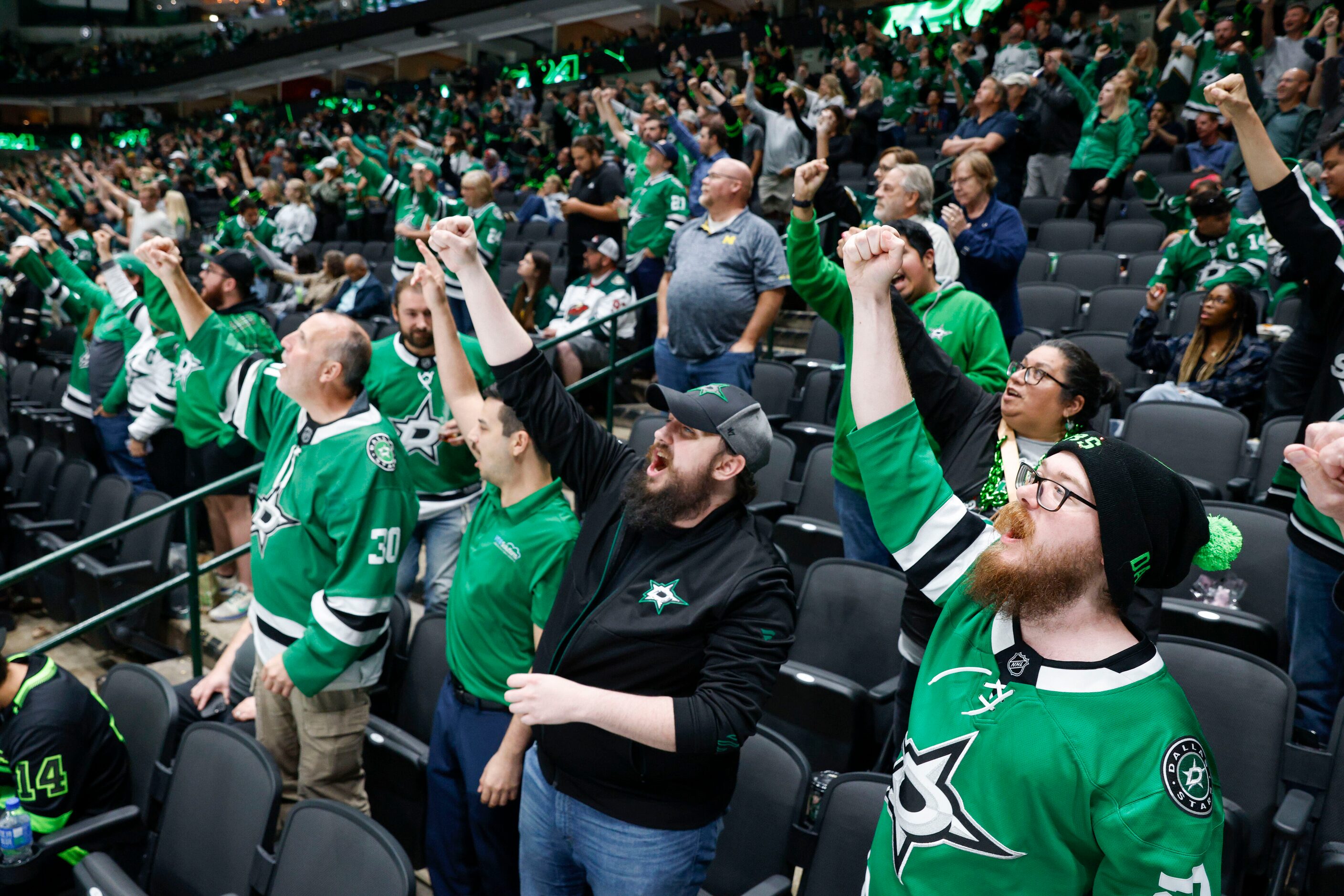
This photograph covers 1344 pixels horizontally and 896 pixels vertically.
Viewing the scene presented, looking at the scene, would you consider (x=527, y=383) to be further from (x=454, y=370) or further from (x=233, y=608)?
(x=233, y=608)

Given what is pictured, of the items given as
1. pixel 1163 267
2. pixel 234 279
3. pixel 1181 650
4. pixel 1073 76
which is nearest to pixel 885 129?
pixel 1073 76

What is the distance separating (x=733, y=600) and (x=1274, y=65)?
7.58 metres

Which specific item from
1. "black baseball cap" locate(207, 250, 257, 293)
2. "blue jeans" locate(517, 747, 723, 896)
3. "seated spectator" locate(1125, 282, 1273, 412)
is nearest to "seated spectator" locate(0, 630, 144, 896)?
"blue jeans" locate(517, 747, 723, 896)

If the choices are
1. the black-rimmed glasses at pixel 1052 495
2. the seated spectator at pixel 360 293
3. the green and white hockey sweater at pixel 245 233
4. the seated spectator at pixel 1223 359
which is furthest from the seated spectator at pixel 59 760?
the green and white hockey sweater at pixel 245 233

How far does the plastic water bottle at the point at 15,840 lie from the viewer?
2418mm

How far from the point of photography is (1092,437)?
1382mm

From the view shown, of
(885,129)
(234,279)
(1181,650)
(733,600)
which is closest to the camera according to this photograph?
(733,600)

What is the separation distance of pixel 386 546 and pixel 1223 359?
3.55 metres

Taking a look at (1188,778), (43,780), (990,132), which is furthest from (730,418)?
(990,132)

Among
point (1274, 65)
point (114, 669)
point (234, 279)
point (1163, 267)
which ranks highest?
point (1274, 65)

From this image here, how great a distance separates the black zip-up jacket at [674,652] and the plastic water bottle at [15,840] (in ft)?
5.10

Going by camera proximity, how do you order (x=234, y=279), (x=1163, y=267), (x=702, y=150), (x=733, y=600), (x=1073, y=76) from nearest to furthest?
(x=733, y=600), (x=234, y=279), (x=1163, y=267), (x=702, y=150), (x=1073, y=76)

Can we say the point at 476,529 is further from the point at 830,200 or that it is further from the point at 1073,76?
the point at 1073,76

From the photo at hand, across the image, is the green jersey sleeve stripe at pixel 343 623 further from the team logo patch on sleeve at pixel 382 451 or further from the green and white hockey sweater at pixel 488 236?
the green and white hockey sweater at pixel 488 236
